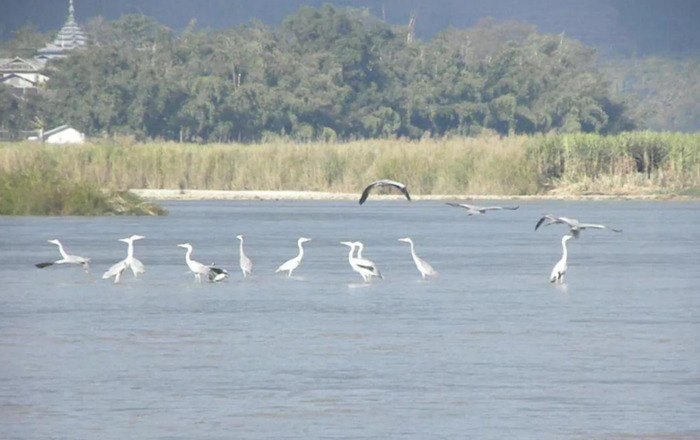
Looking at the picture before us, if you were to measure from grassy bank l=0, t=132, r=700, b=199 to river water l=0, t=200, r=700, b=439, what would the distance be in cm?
1687

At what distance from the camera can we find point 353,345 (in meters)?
14.5

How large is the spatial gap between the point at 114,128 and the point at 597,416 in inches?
2259

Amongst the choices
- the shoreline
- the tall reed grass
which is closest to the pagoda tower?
the shoreline

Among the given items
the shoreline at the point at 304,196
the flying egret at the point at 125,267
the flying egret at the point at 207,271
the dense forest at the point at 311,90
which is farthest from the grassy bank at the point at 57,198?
the dense forest at the point at 311,90

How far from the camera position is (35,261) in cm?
2269

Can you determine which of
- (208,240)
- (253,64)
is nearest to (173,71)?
(253,64)

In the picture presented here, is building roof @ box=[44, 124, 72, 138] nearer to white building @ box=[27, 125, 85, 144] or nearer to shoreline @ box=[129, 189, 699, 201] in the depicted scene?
white building @ box=[27, 125, 85, 144]

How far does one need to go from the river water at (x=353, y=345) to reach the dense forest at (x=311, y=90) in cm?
4209

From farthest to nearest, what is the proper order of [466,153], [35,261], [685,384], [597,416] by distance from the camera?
[466,153], [35,261], [685,384], [597,416]

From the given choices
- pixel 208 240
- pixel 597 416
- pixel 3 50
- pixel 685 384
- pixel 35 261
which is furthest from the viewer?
pixel 3 50

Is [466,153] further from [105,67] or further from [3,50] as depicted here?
[3,50]

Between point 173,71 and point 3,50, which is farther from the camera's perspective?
point 3,50

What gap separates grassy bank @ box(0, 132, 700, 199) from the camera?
142 feet

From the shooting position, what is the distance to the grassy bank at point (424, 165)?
142 ft
